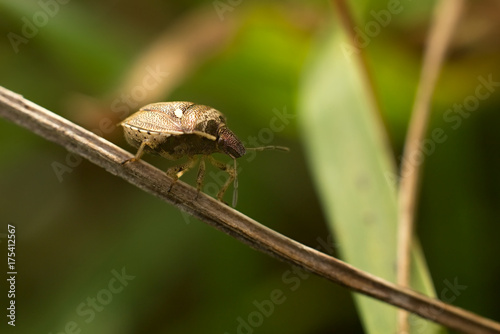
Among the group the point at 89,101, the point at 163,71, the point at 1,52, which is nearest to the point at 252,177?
the point at 163,71

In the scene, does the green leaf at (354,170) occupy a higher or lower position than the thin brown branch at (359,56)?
lower

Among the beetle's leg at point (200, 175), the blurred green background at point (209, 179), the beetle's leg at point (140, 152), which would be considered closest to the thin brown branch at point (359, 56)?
the blurred green background at point (209, 179)

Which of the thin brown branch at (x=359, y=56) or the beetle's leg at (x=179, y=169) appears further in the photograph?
the thin brown branch at (x=359, y=56)

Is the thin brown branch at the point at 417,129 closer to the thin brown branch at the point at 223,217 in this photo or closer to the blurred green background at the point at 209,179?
the thin brown branch at the point at 223,217

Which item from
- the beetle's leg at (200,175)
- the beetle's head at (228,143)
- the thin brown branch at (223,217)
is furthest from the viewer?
the beetle's head at (228,143)

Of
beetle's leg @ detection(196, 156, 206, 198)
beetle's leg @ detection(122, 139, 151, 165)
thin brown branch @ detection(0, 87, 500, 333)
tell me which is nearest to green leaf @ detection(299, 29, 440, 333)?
thin brown branch @ detection(0, 87, 500, 333)

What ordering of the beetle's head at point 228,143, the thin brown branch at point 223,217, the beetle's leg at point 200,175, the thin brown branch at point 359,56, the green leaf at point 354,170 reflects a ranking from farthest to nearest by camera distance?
1. the thin brown branch at point 359,56
2. the beetle's head at point 228,143
3. the green leaf at point 354,170
4. the beetle's leg at point 200,175
5. the thin brown branch at point 223,217

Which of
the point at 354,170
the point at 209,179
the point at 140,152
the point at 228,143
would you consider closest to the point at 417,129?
the point at 354,170

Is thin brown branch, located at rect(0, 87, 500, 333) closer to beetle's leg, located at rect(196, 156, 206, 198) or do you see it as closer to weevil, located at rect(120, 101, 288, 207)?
beetle's leg, located at rect(196, 156, 206, 198)
